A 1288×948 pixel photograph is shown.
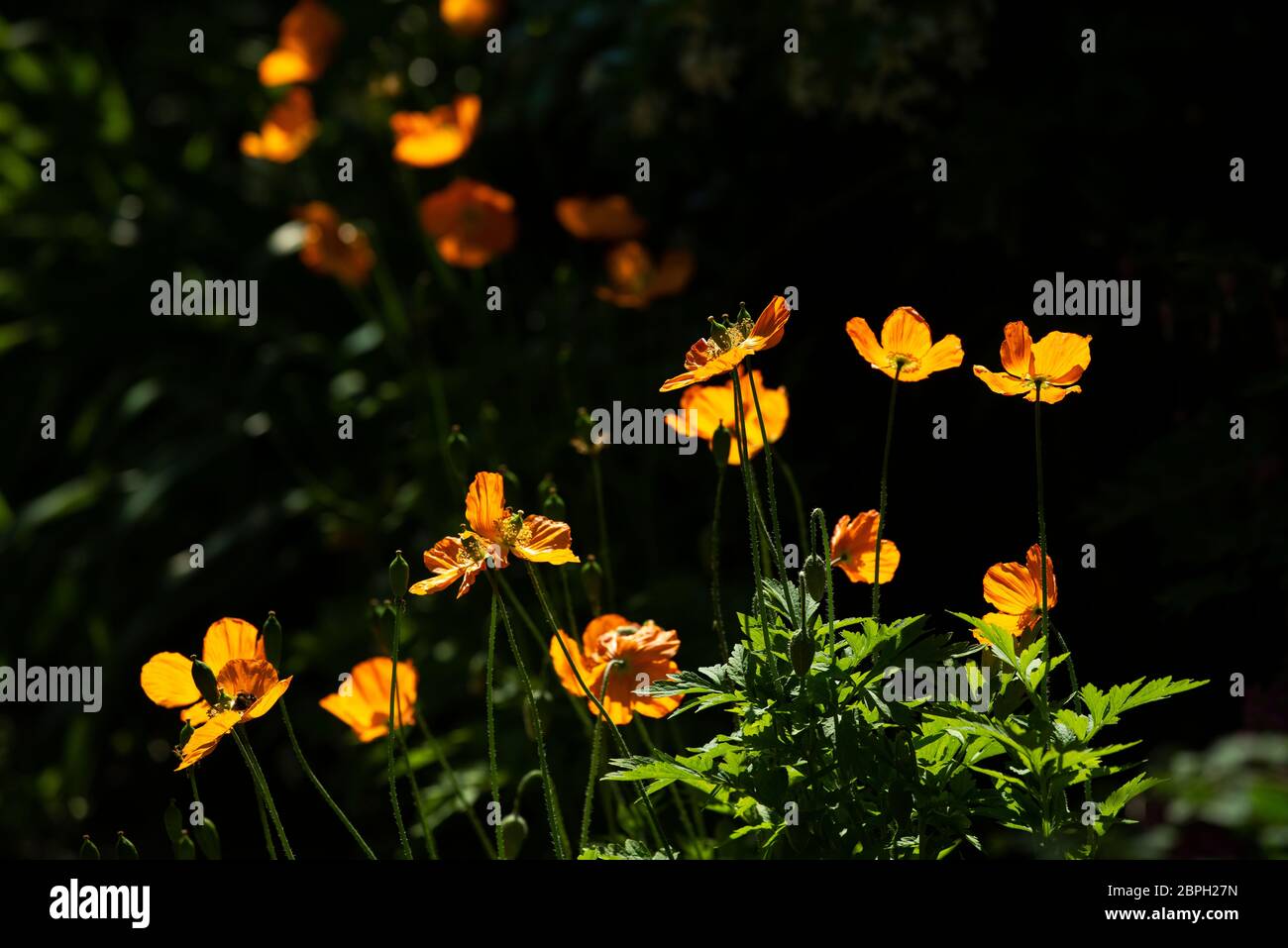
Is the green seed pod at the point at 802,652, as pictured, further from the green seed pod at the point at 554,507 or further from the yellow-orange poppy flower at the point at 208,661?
the yellow-orange poppy flower at the point at 208,661

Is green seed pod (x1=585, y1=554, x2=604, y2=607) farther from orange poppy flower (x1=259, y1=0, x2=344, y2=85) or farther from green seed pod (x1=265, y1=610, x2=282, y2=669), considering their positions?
orange poppy flower (x1=259, y1=0, x2=344, y2=85)

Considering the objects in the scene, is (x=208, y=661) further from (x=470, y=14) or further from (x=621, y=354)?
(x=470, y=14)

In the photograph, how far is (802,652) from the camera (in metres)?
1.18

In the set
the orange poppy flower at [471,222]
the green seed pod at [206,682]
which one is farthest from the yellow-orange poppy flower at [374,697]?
the orange poppy flower at [471,222]

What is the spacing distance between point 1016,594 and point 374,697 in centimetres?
68

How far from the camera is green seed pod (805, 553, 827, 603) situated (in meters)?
1.25

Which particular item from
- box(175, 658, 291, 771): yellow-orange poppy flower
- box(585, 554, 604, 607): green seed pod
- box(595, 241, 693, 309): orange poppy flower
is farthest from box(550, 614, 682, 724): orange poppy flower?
box(595, 241, 693, 309): orange poppy flower

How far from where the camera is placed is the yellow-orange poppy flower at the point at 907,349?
4.33ft

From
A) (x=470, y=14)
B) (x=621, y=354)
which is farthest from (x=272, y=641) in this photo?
(x=470, y=14)

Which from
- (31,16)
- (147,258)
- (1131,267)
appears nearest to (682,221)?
(1131,267)

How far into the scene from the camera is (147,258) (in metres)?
3.72
